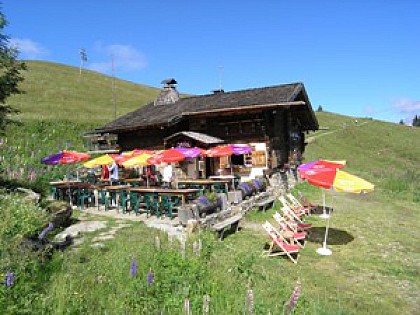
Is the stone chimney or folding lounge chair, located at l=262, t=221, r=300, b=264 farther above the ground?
the stone chimney

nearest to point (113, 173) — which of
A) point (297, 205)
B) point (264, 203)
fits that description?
point (264, 203)

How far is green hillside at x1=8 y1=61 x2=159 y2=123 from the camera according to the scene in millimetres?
34969

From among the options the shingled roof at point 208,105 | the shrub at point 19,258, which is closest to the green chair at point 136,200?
the shrub at point 19,258

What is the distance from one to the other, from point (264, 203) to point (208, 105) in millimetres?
9084

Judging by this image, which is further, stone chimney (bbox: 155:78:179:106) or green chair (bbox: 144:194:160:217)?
stone chimney (bbox: 155:78:179:106)

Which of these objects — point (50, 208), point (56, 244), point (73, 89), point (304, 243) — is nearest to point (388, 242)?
point (304, 243)

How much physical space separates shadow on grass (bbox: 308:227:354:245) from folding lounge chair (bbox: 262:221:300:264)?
5.49 ft

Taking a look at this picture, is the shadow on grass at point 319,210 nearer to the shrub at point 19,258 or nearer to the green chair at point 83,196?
the green chair at point 83,196

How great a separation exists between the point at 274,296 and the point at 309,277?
7.22 ft

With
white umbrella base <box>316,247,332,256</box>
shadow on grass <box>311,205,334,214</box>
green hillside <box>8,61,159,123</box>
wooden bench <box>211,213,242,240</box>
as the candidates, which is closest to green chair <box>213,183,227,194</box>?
wooden bench <box>211,213,242,240</box>

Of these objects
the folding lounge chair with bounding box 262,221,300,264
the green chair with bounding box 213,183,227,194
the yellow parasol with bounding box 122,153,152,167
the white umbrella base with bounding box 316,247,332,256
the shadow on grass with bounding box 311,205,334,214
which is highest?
the yellow parasol with bounding box 122,153,152,167

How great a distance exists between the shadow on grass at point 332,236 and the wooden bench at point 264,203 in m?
2.45

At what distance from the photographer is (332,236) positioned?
10.0 metres

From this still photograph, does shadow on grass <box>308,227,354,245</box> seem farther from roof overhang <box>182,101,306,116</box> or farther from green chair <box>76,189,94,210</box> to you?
green chair <box>76,189,94,210</box>
